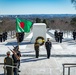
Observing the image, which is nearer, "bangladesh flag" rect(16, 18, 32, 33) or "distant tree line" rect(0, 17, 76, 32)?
"bangladesh flag" rect(16, 18, 32, 33)

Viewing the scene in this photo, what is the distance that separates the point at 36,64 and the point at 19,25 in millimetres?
3301

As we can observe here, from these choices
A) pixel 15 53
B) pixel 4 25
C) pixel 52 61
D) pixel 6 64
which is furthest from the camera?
pixel 4 25

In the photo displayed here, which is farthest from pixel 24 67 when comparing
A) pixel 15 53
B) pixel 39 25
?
pixel 39 25

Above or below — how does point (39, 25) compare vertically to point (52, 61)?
above

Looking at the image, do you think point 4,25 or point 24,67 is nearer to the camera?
point 24,67

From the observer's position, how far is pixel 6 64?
36.7 feet

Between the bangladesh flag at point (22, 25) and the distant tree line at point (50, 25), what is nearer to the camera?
the bangladesh flag at point (22, 25)

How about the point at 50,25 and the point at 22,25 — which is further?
the point at 50,25

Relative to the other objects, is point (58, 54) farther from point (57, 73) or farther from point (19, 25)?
point (57, 73)

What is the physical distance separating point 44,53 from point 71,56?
6.86 feet

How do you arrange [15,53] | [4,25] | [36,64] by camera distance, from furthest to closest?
[4,25] → [36,64] → [15,53]

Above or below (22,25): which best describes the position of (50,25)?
below

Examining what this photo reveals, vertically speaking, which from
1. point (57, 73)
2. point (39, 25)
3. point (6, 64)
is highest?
point (39, 25)

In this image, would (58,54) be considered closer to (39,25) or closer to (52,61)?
(52,61)
